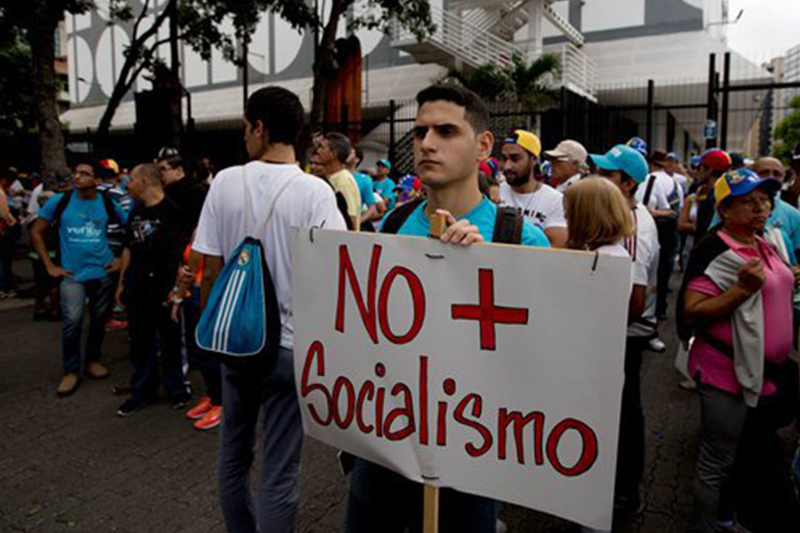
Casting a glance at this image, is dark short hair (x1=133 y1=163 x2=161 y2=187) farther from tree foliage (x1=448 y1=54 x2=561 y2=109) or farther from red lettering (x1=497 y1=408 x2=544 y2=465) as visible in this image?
tree foliage (x1=448 y1=54 x2=561 y2=109)

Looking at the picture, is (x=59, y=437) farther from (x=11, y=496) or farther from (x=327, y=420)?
(x=327, y=420)

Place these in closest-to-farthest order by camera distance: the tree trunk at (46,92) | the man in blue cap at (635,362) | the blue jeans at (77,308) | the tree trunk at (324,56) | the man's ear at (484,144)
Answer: the man's ear at (484,144), the man in blue cap at (635,362), the blue jeans at (77,308), the tree trunk at (46,92), the tree trunk at (324,56)

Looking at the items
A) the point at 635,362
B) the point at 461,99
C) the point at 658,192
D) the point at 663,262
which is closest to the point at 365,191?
the point at 658,192

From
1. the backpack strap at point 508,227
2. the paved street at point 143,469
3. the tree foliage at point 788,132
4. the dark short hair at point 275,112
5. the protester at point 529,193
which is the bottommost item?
the paved street at point 143,469

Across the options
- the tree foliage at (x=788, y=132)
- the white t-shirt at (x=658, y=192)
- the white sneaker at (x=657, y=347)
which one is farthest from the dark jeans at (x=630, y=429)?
the tree foliage at (x=788, y=132)

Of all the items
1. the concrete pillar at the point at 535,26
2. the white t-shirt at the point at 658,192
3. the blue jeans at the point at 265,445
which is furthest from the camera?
the concrete pillar at the point at 535,26

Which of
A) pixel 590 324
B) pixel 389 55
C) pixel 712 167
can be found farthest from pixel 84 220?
pixel 389 55

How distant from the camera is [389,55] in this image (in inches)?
1067

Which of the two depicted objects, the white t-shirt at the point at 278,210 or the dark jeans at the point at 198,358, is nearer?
the white t-shirt at the point at 278,210

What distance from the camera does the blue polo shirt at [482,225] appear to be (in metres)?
1.97

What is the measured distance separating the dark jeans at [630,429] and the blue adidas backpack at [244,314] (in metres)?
1.80

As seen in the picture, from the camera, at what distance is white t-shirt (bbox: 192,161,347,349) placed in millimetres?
2492

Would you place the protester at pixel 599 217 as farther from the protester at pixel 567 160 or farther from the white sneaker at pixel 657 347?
the white sneaker at pixel 657 347

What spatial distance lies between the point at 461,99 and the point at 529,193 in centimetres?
220
